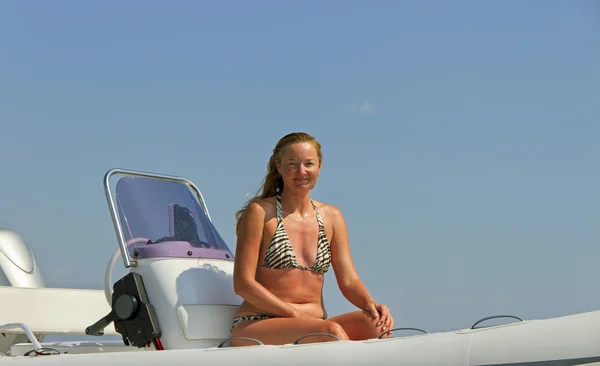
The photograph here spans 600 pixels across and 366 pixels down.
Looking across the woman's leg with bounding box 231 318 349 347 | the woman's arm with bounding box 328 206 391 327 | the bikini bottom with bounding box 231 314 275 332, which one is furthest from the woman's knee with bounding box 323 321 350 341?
the woman's arm with bounding box 328 206 391 327

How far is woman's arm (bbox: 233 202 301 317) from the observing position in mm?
4340

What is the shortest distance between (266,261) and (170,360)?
2.26 ft

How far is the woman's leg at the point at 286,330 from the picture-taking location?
4117 millimetres

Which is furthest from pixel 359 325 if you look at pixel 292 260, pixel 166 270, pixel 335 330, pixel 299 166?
pixel 166 270

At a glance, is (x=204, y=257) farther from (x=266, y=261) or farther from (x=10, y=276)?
(x=10, y=276)

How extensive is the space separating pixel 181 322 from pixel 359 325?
852 millimetres

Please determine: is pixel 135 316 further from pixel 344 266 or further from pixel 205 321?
pixel 344 266

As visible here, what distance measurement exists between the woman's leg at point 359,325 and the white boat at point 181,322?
235 mm

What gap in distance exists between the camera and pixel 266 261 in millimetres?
4473

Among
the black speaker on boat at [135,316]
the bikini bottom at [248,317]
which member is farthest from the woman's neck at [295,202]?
the black speaker on boat at [135,316]

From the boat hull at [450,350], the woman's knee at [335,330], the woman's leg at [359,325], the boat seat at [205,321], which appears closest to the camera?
the boat hull at [450,350]

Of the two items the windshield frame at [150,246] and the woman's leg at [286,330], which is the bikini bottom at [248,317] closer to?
the woman's leg at [286,330]

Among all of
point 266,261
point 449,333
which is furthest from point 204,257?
point 449,333

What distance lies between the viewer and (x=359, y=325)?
4.30 m
